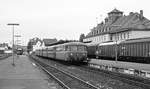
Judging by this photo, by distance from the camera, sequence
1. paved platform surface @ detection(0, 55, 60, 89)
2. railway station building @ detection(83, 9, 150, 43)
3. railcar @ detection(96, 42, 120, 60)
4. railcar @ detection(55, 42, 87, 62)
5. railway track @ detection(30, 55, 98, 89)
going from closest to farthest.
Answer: railway track @ detection(30, 55, 98, 89) < paved platform surface @ detection(0, 55, 60, 89) < railcar @ detection(55, 42, 87, 62) < railcar @ detection(96, 42, 120, 60) < railway station building @ detection(83, 9, 150, 43)

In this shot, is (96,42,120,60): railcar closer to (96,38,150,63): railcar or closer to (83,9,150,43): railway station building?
(96,38,150,63): railcar

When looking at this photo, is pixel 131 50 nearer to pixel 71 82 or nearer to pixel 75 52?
pixel 75 52

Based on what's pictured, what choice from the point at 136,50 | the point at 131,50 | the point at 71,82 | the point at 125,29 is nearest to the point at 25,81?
the point at 71,82

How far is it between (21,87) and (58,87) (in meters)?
2.09

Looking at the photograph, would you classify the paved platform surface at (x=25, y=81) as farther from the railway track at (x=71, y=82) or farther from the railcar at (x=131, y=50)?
the railcar at (x=131, y=50)

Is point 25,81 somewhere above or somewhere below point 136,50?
below

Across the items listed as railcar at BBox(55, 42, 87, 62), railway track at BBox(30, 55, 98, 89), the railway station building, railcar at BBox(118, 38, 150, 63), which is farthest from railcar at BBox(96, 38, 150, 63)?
the railway station building

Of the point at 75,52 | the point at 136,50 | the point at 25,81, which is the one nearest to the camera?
the point at 25,81

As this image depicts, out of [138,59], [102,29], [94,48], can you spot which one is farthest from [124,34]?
[138,59]

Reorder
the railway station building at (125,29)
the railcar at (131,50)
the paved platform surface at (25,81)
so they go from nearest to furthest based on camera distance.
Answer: the paved platform surface at (25,81), the railcar at (131,50), the railway station building at (125,29)

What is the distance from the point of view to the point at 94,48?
139ft

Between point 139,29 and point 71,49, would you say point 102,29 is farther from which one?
point 71,49

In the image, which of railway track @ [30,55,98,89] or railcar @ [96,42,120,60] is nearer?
railway track @ [30,55,98,89]

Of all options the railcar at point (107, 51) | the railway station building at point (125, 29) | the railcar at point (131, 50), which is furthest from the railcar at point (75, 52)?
the railway station building at point (125, 29)
